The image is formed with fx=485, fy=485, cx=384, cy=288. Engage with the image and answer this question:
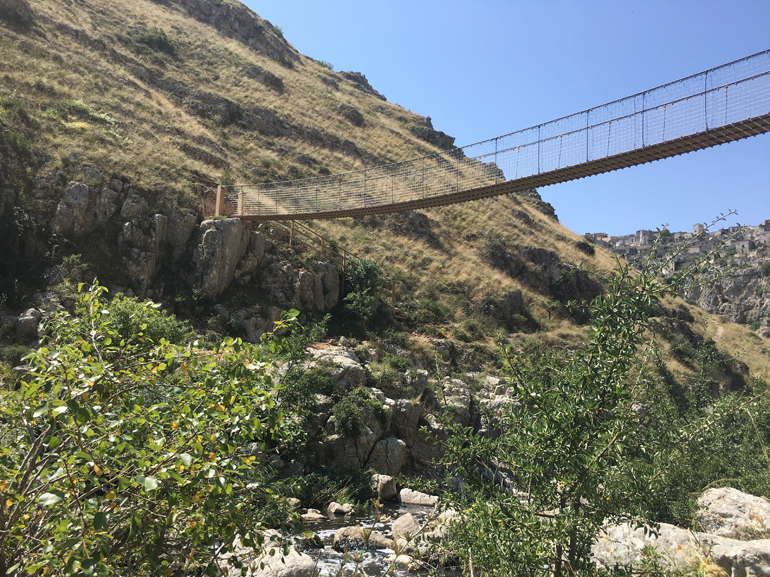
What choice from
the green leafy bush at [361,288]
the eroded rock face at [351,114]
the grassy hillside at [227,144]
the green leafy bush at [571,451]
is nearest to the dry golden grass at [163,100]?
the grassy hillside at [227,144]

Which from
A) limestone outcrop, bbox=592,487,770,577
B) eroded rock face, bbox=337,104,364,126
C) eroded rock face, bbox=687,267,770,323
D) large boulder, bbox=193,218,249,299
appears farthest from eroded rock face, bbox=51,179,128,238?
eroded rock face, bbox=687,267,770,323

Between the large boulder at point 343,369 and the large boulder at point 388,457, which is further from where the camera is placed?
the large boulder at point 343,369

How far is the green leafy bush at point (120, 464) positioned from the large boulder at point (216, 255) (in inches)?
544

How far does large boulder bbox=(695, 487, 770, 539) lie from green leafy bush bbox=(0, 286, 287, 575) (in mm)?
4953

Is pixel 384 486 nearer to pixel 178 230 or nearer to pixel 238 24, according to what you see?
pixel 178 230

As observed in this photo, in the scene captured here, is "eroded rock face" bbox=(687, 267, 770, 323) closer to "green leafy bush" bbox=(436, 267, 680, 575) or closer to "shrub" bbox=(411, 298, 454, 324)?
"shrub" bbox=(411, 298, 454, 324)

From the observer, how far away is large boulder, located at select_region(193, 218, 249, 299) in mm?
15844

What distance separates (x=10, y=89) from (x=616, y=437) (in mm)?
22651

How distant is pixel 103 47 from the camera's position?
1120 inches

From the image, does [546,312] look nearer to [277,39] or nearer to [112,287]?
[112,287]

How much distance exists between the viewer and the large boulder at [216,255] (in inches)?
624

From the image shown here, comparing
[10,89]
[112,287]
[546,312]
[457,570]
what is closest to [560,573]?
[457,570]

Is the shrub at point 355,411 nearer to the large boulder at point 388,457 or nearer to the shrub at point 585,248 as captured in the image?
the large boulder at point 388,457

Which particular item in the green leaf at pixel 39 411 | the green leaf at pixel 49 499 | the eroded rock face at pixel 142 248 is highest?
the eroded rock face at pixel 142 248
